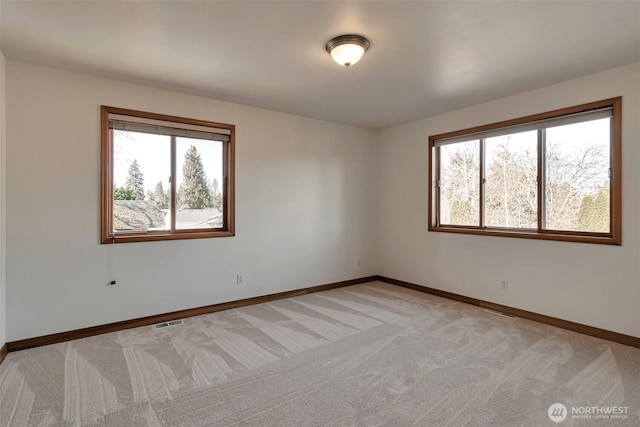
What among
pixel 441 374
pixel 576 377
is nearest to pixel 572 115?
pixel 576 377

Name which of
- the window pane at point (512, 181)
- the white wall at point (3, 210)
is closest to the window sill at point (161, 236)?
the white wall at point (3, 210)

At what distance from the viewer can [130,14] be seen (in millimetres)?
2109

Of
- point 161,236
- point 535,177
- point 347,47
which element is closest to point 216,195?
point 161,236

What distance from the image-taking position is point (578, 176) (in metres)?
3.25

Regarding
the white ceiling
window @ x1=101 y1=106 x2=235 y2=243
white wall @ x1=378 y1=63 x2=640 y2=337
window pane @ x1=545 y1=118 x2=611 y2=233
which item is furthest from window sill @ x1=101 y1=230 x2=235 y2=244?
window pane @ x1=545 y1=118 x2=611 y2=233

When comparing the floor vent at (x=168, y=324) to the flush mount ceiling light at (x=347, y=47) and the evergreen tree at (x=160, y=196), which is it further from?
the flush mount ceiling light at (x=347, y=47)

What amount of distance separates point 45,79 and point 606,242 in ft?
17.8

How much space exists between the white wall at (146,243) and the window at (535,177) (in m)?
1.52

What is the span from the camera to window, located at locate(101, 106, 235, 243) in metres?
3.24

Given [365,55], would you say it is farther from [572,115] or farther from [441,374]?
[441,374]

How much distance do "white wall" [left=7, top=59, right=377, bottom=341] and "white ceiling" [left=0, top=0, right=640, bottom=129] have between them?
336 mm

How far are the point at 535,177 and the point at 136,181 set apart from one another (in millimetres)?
4414

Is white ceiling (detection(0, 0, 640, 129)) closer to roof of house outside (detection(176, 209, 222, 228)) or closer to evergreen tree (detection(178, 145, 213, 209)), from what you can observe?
evergreen tree (detection(178, 145, 213, 209))

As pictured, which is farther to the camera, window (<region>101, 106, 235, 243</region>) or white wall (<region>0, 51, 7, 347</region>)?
window (<region>101, 106, 235, 243</region>)
